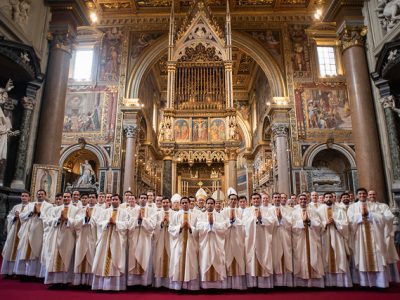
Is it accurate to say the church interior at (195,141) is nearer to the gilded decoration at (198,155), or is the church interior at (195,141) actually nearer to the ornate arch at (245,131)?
the gilded decoration at (198,155)

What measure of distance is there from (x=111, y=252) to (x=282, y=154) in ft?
39.7

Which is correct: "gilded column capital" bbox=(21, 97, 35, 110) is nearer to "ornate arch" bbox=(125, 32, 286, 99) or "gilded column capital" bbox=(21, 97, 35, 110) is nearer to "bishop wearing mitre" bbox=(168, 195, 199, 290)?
"bishop wearing mitre" bbox=(168, 195, 199, 290)

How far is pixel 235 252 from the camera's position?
19.1 feet

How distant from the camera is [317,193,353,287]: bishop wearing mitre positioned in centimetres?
579

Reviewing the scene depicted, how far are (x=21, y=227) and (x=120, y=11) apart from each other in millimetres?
15061

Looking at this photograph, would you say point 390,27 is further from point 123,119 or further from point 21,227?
point 123,119

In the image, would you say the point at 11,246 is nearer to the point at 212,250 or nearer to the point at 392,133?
the point at 212,250

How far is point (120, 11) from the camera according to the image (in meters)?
18.3

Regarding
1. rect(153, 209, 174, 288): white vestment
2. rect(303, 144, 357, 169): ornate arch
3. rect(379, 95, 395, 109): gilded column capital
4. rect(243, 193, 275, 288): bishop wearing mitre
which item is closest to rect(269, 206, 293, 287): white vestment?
rect(243, 193, 275, 288): bishop wearing mitre

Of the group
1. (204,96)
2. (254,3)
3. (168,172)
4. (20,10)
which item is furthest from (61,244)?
(254,3)

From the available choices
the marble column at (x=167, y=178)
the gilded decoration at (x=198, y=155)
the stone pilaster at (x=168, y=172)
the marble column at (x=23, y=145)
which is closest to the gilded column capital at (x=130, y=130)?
the stone pilaster at (x=168, y=172)

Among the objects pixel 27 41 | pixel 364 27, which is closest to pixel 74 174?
pixel 27 41

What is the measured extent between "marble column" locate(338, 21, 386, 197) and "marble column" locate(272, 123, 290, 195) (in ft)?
22.8

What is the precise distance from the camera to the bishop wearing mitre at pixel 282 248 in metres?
5.81
